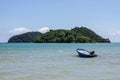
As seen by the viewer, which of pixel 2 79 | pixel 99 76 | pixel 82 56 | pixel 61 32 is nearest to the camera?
pixel 2 79

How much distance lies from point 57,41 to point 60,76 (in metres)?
176

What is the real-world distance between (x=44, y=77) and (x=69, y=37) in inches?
6944

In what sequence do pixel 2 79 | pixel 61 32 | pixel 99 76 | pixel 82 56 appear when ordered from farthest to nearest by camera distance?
pixel 61 32 < pixel 82 56 < pixel 99 76 < pixel 2 79

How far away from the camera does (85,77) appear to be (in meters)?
18.2

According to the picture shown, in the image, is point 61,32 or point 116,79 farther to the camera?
point 61,32

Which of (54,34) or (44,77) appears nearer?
(44,77)

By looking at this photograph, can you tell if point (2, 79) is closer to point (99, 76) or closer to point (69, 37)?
point (99, 76)

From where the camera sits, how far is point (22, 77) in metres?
18.2

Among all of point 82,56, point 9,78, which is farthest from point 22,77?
point 82,56

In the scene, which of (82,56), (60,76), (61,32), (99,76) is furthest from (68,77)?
(61,32)

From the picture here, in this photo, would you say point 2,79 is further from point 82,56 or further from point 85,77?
point 82,56

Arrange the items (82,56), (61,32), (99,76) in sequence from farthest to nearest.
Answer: (61,32), (82,56), (99,76)

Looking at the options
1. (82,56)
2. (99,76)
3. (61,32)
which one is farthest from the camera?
(61,32)

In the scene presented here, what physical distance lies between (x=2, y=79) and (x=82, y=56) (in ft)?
76.2
